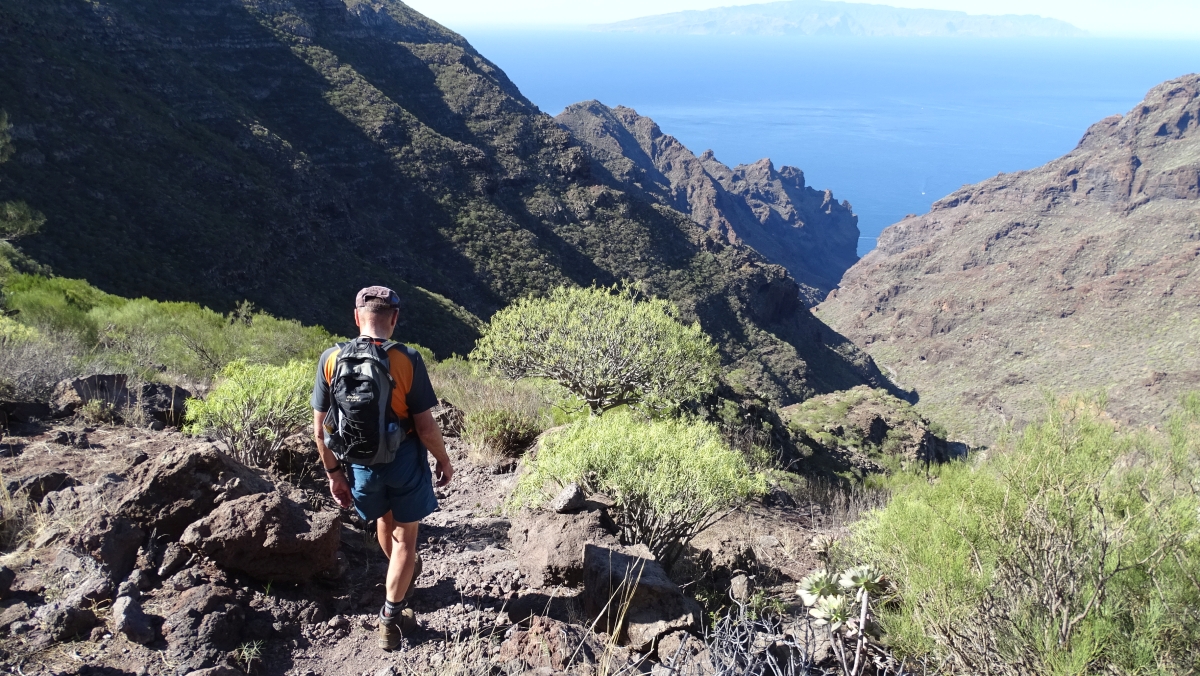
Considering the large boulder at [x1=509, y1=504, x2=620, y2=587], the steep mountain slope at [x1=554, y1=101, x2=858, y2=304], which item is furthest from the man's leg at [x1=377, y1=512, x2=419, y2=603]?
the steep mountain slope at [x1=554, y1=101, x2=858, y2=304]

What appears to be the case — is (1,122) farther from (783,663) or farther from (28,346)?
(783,663)

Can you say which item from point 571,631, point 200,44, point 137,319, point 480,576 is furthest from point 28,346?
point 200,44

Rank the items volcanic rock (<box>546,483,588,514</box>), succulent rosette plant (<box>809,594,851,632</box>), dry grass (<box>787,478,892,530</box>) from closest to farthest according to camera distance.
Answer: succulent rosette plant (<box>809,594,851,632</box>) < volcanic rock (<box>546,483,588,514</box>) < dry grass (<box>787,478,892,530</box>)

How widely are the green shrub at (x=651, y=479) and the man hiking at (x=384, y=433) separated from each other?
1.25 m

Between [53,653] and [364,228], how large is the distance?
109 feet

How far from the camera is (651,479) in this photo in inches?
171

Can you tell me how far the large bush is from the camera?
280 cm

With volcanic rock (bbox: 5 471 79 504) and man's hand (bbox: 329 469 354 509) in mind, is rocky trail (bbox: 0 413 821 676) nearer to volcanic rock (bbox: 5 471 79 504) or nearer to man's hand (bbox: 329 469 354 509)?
volcanic rock (bbox: 5 471 79 504)

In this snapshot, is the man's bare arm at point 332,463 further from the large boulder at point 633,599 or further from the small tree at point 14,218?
the small tree at point 14,218

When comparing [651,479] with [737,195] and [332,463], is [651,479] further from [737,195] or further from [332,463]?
[737,195]

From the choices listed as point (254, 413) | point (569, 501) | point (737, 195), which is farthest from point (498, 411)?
point (737, 195)

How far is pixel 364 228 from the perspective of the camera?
33.9m

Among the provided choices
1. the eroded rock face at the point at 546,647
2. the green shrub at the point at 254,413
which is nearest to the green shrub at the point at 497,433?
the green shrub at the point at 254,413

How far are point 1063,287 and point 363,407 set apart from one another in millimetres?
70718
